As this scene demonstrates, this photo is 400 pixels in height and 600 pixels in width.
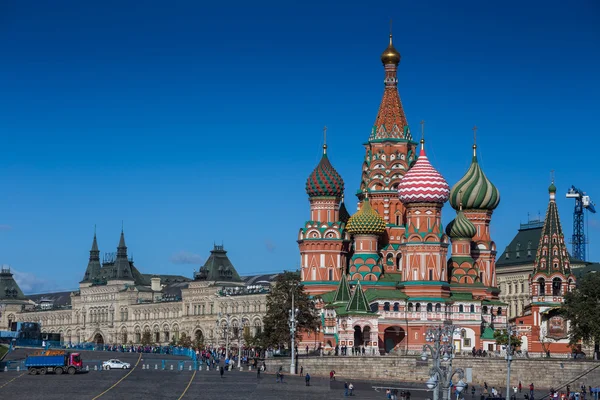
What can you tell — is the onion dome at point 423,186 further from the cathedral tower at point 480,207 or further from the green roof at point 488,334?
the green roof at point 488,334

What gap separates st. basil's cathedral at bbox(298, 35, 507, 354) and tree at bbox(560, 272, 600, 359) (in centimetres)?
1538

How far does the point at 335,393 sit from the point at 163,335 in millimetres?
111498

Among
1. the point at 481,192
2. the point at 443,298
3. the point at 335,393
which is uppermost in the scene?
the point at 481,192

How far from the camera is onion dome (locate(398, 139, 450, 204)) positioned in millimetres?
110500

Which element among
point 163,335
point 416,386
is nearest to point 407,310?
point 416,386

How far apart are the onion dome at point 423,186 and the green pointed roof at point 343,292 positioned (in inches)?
356

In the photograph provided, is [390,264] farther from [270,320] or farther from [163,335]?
A: [163,335]

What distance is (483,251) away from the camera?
392ft

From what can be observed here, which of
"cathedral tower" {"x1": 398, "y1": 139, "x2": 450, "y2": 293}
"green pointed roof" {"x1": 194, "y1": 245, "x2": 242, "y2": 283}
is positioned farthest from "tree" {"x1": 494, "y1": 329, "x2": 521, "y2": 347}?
"green pointed roof" {"x1": 194, "y1": 245, "x2": 242, "y2": 283}

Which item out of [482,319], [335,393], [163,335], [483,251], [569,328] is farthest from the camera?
[163,335]

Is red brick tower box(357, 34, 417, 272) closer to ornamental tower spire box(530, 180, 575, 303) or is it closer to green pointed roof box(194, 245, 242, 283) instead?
ornamental tower spire box(530, 180, 575, 303)

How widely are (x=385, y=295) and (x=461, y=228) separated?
11.6 m

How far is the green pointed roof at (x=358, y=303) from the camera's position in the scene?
10619cm

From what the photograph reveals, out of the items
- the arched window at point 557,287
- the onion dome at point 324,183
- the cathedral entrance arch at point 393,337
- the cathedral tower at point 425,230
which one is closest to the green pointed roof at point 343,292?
the cathedral entrance arch at point 393,337
